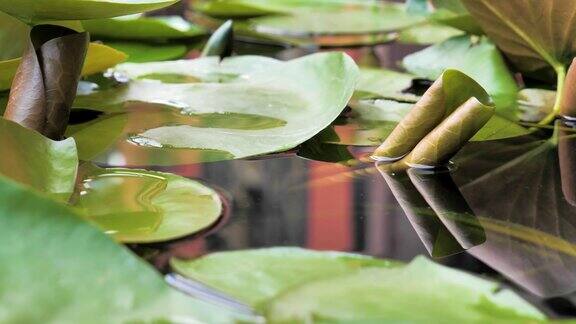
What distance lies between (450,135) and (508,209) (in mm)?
67

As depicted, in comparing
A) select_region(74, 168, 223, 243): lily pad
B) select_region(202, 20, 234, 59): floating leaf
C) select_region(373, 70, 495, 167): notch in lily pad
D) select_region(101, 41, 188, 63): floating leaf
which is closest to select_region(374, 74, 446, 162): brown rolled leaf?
select_region(373, 70, 495, 167): notch in lily pad

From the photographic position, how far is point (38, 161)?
1.30 ft

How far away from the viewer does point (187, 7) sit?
122 cm

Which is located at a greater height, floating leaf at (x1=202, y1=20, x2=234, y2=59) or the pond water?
the pond water

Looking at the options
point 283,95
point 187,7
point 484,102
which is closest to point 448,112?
point 484,102

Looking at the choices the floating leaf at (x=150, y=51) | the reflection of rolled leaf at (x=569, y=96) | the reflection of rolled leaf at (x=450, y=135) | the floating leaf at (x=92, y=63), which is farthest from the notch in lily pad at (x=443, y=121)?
the floating leaf at (x=150, y=51)

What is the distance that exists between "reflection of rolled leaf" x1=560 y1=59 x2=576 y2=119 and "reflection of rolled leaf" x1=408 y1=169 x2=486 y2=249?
15 centimetres

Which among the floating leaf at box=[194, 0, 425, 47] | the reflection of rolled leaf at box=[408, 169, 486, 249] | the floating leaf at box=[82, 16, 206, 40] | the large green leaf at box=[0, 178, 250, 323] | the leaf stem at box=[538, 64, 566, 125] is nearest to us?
the large green leaf at box=[0, 178, 250, 323]

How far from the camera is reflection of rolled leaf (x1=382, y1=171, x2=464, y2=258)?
0.36 metres

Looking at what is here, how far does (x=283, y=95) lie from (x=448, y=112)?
0.14 m

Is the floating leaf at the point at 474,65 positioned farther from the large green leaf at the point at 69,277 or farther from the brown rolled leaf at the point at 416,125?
the large green leaf at the point at 69,277

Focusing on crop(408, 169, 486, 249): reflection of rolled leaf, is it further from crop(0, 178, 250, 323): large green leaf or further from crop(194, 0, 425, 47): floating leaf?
crop(194, 0, 425, 47): floating leaf

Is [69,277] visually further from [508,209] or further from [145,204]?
[508,209]

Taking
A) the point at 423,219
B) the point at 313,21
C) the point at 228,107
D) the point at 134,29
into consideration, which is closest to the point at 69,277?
the point at 423,219
